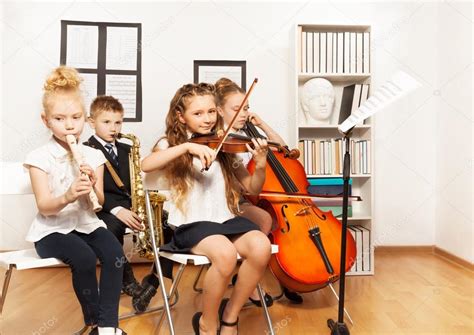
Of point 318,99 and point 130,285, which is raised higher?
point 318,99

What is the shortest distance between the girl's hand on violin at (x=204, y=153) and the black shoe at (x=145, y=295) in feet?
2.77

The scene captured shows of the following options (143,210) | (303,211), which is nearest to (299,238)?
(303,211)

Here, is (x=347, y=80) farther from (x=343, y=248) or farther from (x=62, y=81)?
(x=62, y=81)

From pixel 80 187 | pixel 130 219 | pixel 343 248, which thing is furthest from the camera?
pixel 130 219

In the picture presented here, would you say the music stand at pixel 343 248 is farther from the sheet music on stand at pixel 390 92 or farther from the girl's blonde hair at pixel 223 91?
the girl's blonde hair at pixel 223 91

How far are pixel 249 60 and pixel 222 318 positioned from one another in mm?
2006

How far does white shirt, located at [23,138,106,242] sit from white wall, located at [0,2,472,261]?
57.3 inches

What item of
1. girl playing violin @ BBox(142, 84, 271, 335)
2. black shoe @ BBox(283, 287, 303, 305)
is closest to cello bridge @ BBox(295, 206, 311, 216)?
girl playing violin @ BBox(142, 84, 271, 335)

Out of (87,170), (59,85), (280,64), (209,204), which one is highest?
(280,64)

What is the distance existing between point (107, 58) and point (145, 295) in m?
1.69

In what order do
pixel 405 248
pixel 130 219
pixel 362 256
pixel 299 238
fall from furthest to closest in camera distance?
pixel 405 248
pixel 362 256
pixel 130 219
pixel 299 238

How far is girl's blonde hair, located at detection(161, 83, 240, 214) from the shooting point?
186 cm

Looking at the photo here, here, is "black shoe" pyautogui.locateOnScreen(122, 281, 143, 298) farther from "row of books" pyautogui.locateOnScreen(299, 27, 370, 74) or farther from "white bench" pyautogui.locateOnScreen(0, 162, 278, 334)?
"row of books" pyautogui.locateOnScreen(299, 27, 370, 74)

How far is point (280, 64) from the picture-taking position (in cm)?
336
